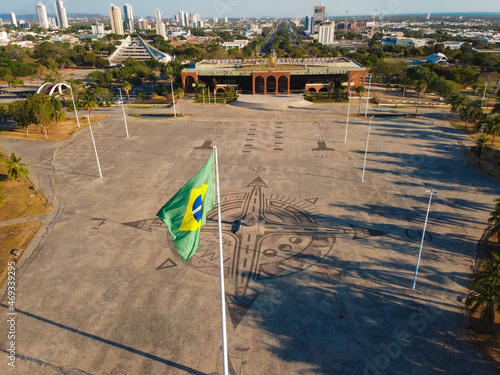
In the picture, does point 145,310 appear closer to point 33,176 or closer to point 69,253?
point 69,253

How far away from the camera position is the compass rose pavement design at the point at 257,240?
2770cm

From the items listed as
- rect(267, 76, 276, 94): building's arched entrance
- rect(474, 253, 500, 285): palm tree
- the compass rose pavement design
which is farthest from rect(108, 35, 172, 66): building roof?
rect(474, 253, 500, 285): palm tree

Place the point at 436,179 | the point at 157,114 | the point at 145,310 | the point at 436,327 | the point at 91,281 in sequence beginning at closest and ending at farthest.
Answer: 1. the point at 436,327
2. the point at 145,310
3. the point at 91,281
4. the point at 436,179
5. the point at 157,114

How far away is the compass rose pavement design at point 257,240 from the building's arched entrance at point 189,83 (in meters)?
67.6

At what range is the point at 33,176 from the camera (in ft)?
151

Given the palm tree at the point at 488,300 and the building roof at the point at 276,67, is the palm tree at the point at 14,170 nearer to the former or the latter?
the palm tree at the point at 488,300

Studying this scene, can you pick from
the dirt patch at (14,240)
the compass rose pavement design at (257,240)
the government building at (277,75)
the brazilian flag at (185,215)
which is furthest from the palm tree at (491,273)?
the government building at (277,75)

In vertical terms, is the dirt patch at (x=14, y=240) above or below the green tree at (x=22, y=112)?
below

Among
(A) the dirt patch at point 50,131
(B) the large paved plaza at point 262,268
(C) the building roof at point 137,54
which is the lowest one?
(B) the large paved plaza at point 262,268

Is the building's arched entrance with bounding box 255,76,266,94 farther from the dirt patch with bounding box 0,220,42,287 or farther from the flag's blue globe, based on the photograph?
the flag's blue globe

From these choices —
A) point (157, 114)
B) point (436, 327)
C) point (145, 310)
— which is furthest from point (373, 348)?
point (157, 114)

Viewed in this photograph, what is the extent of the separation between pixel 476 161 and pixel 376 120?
2536 cm

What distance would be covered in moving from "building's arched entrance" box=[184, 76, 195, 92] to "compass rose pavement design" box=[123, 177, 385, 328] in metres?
67.6

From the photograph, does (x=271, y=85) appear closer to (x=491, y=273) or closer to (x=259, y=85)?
(x=259, y=85)
